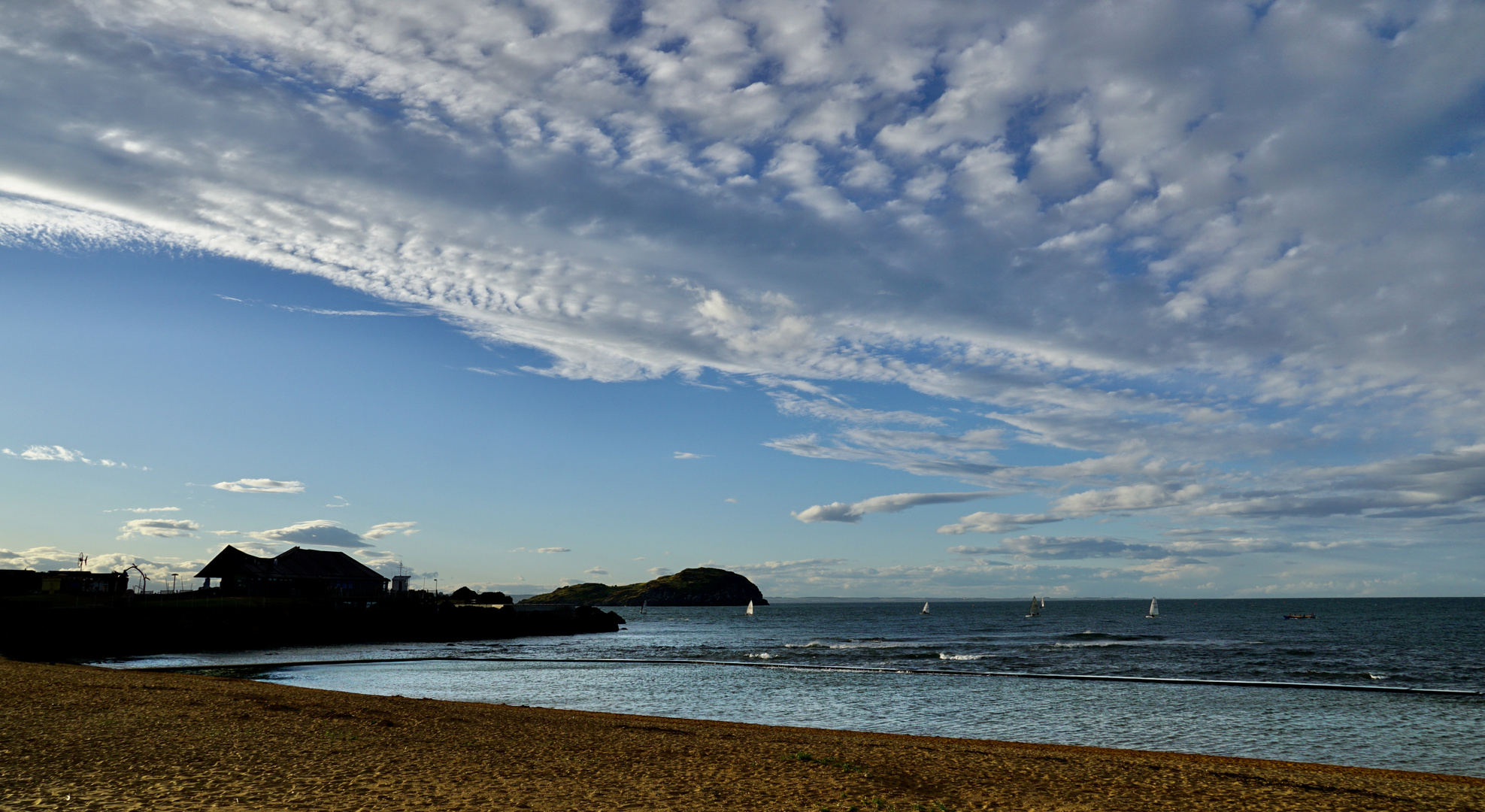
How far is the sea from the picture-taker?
878 inches

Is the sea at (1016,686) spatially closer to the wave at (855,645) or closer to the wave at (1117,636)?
the wave at (855,645)

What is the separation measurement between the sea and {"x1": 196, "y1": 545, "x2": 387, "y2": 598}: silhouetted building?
2567 cm

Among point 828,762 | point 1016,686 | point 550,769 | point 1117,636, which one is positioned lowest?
point 1117,636

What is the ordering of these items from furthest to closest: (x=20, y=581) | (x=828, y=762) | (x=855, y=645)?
1. (x=20, y=581)
2. (x=855, y=645)
3. (x=828, y=762)

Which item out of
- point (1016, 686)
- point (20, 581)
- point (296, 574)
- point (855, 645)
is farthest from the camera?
point (296, 574)

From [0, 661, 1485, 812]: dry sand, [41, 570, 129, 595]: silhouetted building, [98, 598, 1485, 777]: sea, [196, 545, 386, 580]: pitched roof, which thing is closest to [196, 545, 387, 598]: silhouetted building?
[196, 545, 386, 580]: pitched roof

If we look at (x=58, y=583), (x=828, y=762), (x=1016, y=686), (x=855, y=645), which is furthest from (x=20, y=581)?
(x=828, y=762)

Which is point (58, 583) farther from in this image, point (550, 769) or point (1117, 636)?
point (1117, 636)

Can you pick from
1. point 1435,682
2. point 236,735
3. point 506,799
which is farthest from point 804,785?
point 1435,682

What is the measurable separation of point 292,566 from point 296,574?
1.33 metres

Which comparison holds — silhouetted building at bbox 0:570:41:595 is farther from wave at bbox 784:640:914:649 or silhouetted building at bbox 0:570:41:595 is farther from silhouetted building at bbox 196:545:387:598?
wave at bbox 784:640:914:649

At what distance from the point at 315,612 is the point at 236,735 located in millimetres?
58713

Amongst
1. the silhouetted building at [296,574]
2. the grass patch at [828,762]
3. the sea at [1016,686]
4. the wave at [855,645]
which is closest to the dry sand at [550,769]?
the grass patch at [828,762]

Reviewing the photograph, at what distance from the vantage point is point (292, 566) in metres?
85.1
